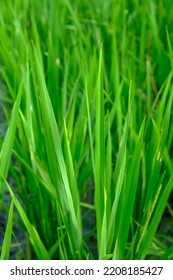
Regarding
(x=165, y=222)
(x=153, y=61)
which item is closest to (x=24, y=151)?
(x=165, y=222)

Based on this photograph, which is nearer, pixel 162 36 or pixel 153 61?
pixel 153 61

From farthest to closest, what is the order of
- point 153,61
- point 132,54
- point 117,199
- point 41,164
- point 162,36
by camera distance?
point 162,36, point 153,61, point 132,54, point 41,164, point 117,199

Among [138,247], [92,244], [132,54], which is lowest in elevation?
[92,244]

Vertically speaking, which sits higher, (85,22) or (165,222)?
(85,22)

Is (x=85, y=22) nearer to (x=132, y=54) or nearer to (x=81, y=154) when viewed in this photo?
(x=132, y=54)

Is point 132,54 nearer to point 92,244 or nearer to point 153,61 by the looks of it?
point 153,61

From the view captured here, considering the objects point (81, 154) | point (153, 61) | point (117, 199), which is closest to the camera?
point (117, 199)
